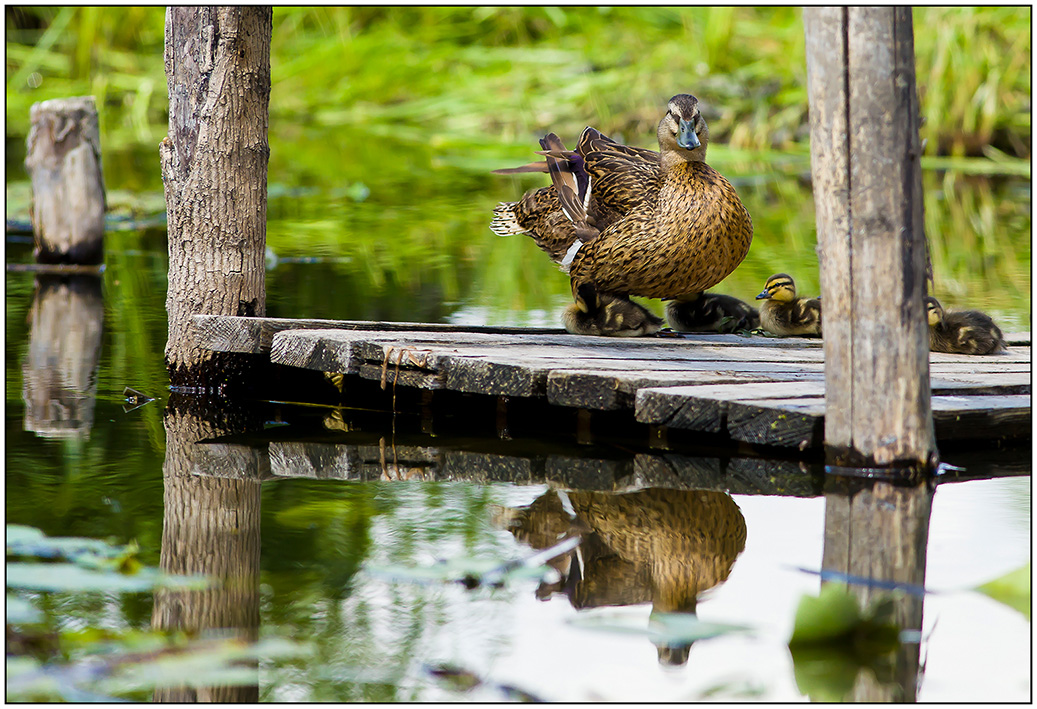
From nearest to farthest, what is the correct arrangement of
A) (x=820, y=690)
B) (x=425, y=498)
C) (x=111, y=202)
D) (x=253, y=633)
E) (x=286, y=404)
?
(x=820, y=690) < (x=253, y=633) < (x=425, y=498) < (x=286, y=404) < (x=111, y=202)

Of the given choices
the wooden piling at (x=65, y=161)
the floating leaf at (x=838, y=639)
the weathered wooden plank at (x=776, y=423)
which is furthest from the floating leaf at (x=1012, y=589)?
the wooden piling at (x=65, y=161)

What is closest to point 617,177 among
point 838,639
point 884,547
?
Answer: point 884,547

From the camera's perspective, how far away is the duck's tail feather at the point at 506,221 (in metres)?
6.37

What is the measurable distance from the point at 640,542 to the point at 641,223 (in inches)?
84.2

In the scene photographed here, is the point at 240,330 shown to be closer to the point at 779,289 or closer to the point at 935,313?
the point at 779,289

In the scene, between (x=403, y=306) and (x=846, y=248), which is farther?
(x=403, y=306)

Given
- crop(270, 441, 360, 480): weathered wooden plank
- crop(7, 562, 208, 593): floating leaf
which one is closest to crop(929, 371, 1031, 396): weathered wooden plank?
crop(270, 441, 360, 480): weathered wooden plank

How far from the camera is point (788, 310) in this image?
5.64 meters

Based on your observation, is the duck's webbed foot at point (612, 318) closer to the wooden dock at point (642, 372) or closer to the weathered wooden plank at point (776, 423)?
the wooden dock at point (642, 372)

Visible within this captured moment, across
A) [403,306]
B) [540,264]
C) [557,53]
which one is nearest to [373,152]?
[557,53]

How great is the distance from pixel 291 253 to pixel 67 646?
246 inches

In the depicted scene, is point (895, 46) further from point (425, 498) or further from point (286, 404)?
point (286, 404)

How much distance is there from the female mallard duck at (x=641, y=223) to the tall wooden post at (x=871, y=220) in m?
1.41

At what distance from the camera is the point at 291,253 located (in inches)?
344
